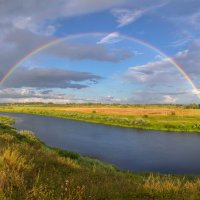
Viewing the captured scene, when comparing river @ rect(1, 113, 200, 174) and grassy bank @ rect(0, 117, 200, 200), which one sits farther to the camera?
river @ rect(1, 113, 200, 174)

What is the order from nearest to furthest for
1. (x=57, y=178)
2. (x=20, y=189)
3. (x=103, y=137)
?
(x=20, y=189) < (x=57, y=178) < (x=103, y=137)

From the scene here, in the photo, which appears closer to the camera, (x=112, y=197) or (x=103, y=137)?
(x=112, y=197)

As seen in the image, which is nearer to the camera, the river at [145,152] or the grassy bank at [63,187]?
the grassy bank at [63,187]

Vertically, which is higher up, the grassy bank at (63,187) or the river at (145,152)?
the grassy bank at (63,187)

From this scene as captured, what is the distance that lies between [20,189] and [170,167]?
24024 millimetres

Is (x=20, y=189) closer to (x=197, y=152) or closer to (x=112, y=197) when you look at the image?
(x=112, y=197)

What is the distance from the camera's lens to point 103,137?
151ft

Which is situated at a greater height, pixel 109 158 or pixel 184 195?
pixel 184 195

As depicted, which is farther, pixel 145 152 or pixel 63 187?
pixel 145 152

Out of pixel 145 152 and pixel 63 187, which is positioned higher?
pixel 63 187

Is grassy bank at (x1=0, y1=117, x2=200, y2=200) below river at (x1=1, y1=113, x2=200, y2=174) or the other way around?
the other way around

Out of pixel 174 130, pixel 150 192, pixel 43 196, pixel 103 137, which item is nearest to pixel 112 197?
pixel 150 192

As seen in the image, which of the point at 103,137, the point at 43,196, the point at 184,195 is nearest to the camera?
the point at 43,196

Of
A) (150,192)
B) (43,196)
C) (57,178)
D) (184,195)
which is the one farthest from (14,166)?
(184,195)
